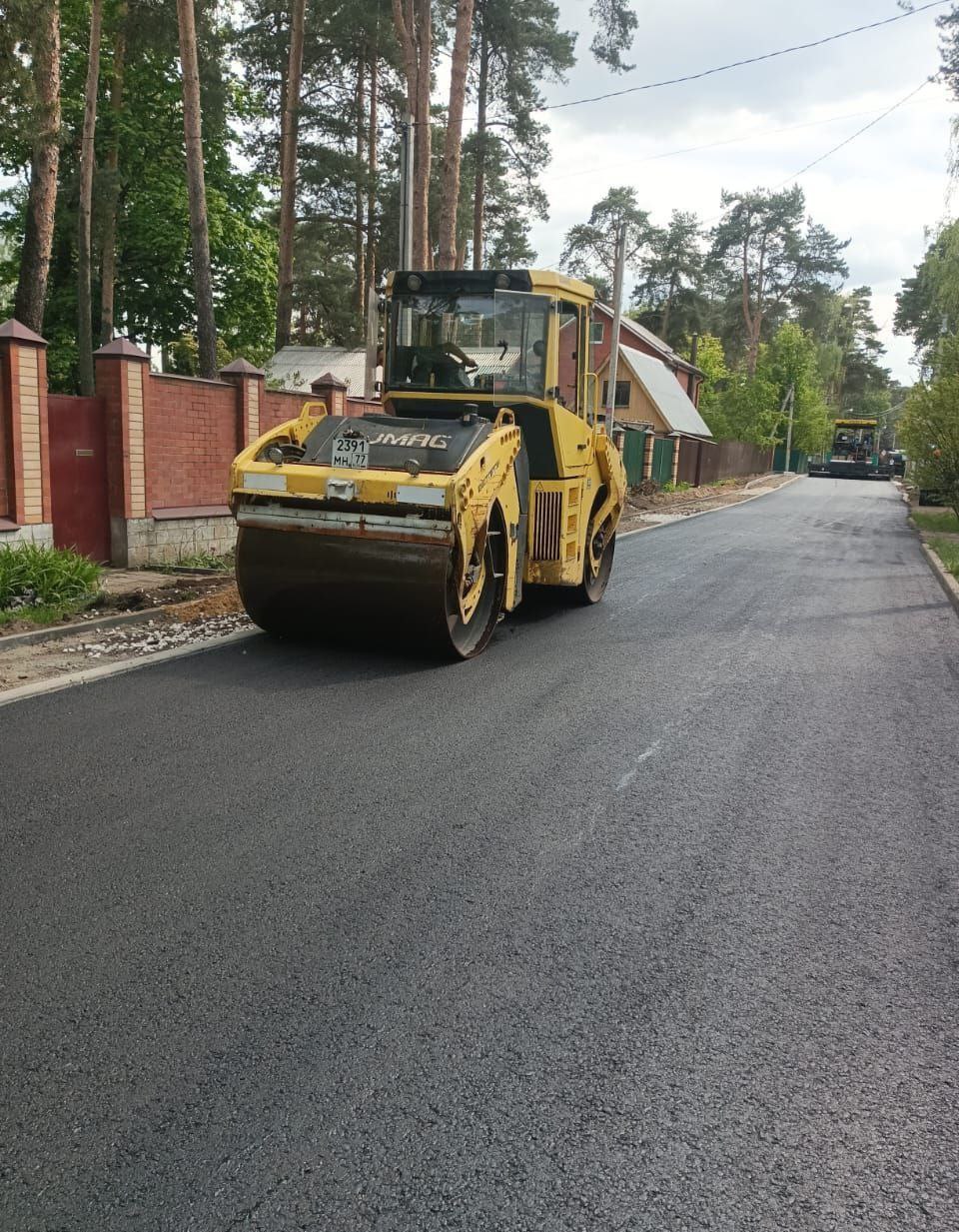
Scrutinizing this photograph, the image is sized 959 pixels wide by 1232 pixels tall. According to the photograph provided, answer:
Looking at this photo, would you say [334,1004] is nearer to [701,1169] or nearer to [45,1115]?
[45,1115]

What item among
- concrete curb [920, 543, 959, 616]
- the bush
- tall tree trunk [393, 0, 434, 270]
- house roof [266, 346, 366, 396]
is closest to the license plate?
the bush

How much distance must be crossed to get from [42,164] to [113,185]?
899 centimetres

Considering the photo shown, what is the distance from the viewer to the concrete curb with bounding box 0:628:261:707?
645 cm

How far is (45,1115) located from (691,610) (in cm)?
861

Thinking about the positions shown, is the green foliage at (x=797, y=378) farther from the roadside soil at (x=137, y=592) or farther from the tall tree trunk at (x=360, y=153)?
the roadside soil at (x=137, y=592)

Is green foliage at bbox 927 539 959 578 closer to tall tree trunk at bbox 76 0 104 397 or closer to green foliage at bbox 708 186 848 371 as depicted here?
tall tree trunk at bbox 76 0 104 397

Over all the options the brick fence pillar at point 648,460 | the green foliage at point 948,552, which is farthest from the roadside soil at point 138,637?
the brick fence pillar at point 648,460

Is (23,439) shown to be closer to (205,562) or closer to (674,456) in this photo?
(205,562)

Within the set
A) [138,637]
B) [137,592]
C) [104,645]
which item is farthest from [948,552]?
[104,645]

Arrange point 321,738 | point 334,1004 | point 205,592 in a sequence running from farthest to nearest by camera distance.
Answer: point 205,592, point 321,738, point 334,1004

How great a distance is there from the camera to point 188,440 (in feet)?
43.1

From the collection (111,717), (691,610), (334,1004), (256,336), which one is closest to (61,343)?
(256,336)

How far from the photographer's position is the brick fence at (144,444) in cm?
1036

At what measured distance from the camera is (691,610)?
1038 cm
